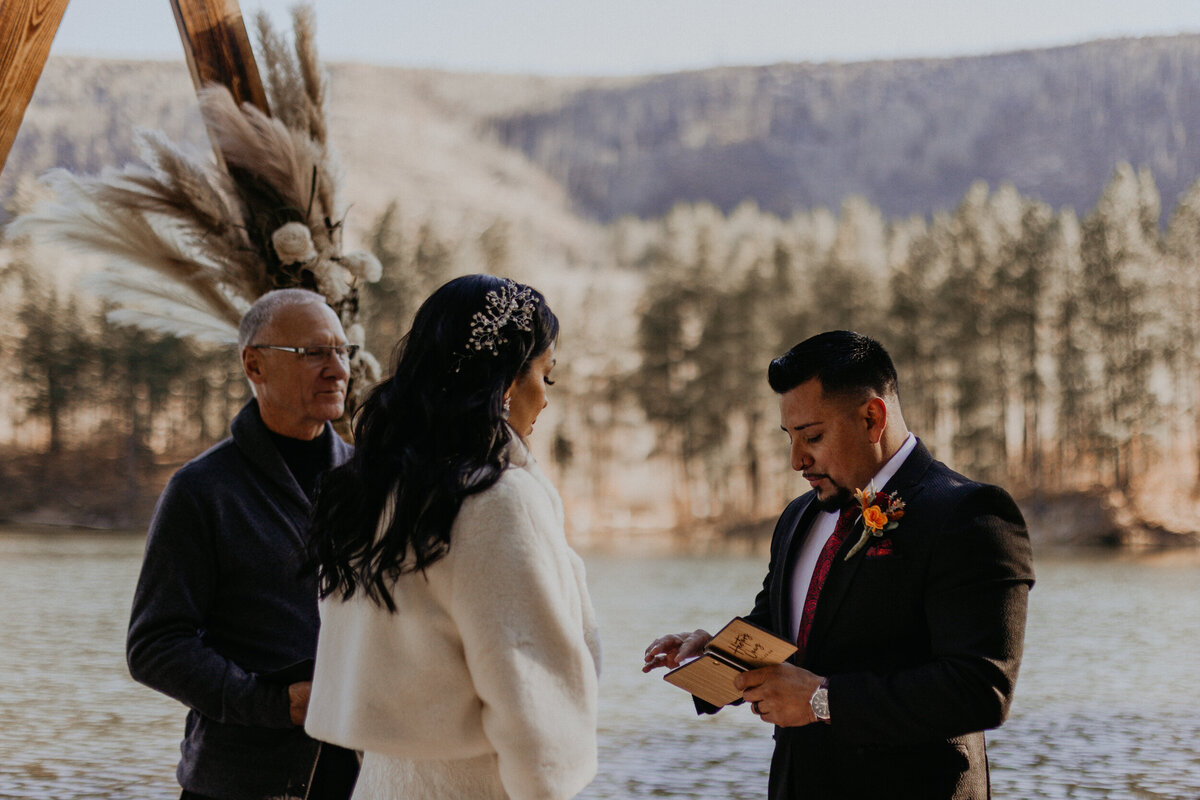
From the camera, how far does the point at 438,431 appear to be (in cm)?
187

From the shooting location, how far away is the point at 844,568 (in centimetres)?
233

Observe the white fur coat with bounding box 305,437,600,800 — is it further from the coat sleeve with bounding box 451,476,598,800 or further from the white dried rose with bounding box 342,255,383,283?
the white dried rose with bounding box 342,255,383,283

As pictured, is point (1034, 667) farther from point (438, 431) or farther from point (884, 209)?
point (884, 209)

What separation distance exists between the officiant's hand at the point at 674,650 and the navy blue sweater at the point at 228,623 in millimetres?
750

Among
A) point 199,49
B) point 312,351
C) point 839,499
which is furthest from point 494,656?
point 199,49

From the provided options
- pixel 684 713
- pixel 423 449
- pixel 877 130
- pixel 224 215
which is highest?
pixel 877 130

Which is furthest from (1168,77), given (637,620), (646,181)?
(637,620)

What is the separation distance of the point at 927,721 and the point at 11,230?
8.85ft

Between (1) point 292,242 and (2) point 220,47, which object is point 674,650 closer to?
(1) point 292,242

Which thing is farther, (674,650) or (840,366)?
(674,650)

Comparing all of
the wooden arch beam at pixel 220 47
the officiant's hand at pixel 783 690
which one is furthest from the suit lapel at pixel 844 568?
the wooden arch beam at pixel 220 47

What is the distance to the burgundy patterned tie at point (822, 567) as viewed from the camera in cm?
240

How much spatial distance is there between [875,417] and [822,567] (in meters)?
0.33

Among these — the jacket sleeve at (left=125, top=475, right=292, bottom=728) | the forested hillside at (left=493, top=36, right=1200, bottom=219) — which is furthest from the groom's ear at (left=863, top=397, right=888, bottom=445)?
the forested hillside at (left=493, top=36, right=1200, bottom=219)
